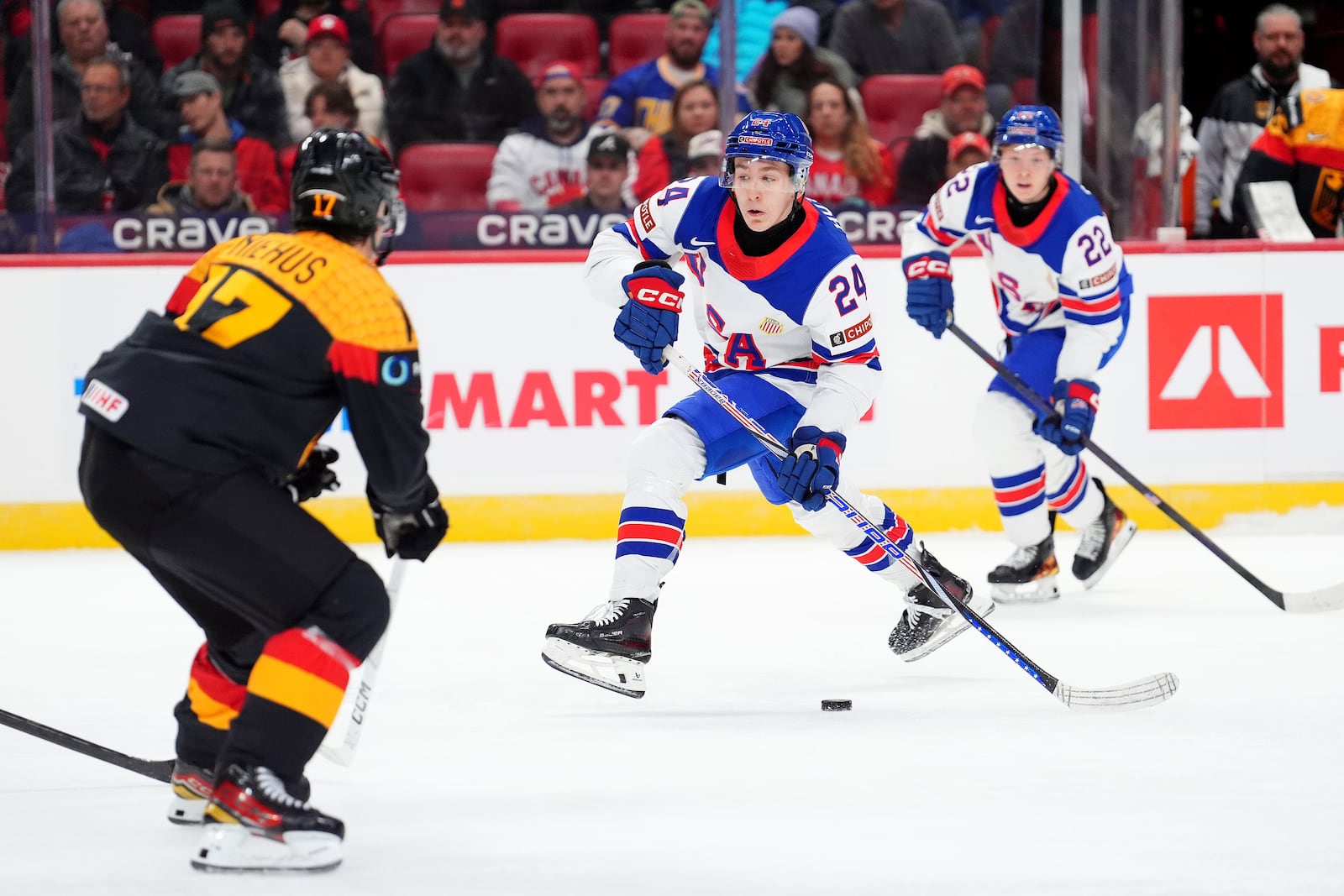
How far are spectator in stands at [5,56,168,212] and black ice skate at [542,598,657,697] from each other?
3.06 m

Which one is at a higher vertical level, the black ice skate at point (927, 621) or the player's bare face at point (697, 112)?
the player's bare face at point (697, 112)

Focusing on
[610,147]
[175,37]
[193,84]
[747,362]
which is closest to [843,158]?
[610,147]

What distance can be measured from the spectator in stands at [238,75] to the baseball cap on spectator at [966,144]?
2258 millimetres

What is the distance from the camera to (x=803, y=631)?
417cm

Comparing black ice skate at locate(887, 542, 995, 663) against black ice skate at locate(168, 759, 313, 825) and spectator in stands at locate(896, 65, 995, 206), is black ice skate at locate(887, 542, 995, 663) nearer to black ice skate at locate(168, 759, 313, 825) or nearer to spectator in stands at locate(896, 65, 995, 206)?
black ice skate at locate(168, 759, 313, 825)

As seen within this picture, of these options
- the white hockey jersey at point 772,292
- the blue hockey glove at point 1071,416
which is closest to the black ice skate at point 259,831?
the white hockey jersey at point 772,292

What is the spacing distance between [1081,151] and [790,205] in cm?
268

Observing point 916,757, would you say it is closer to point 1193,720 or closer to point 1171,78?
point 1193,720

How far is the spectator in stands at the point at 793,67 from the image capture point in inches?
234

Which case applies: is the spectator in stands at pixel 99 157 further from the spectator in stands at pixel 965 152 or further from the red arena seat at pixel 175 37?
the spectator in stands at pixel 965 152

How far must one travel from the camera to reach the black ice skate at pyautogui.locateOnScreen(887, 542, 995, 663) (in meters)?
3.73

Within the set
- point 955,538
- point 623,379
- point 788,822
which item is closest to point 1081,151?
point 955,538

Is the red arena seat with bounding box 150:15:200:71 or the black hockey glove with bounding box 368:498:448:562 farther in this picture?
the red arena seat with bounding box 150:15:200:71

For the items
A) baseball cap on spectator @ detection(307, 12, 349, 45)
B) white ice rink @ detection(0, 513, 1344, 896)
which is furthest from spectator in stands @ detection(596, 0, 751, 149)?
white ice rink @ detection(0, 513, 1344, 896)
